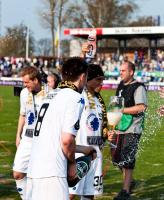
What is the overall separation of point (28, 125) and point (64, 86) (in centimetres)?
289

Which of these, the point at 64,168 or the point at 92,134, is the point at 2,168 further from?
the point at 64,168

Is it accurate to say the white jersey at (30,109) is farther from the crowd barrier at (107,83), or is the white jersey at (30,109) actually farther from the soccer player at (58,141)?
the crowd barrier at (107,83)

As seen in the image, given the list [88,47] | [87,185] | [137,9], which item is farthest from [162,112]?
[137,9]

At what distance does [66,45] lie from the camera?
240 ft

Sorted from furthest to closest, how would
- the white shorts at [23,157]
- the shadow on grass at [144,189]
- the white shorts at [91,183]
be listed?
the shadow on grass at [144,189]
the white shorts at [23,157]
the white shorts at [91,183]

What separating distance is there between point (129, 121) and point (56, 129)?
3838 mm

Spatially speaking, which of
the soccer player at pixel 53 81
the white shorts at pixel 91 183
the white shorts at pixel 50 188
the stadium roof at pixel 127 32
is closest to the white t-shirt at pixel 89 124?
the white shorts at pixel 91 183

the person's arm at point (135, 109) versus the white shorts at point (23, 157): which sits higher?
the person's arm at point (135, 109)

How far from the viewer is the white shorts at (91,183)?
6.79 metres

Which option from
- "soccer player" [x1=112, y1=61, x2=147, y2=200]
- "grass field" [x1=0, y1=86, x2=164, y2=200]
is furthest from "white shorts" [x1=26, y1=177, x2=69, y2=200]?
"grass field" [x1=0, y1=86, x2=164, y2=200]

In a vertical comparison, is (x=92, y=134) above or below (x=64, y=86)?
below

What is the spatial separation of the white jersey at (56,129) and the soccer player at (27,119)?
108 inches

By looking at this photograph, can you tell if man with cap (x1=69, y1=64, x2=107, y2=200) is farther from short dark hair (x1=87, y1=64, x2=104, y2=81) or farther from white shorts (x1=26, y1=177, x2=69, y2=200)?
white shorts (x1=26, y1=177, x2=69, y2=200)

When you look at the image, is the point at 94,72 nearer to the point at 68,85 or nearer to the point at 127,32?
the point at 68,85
